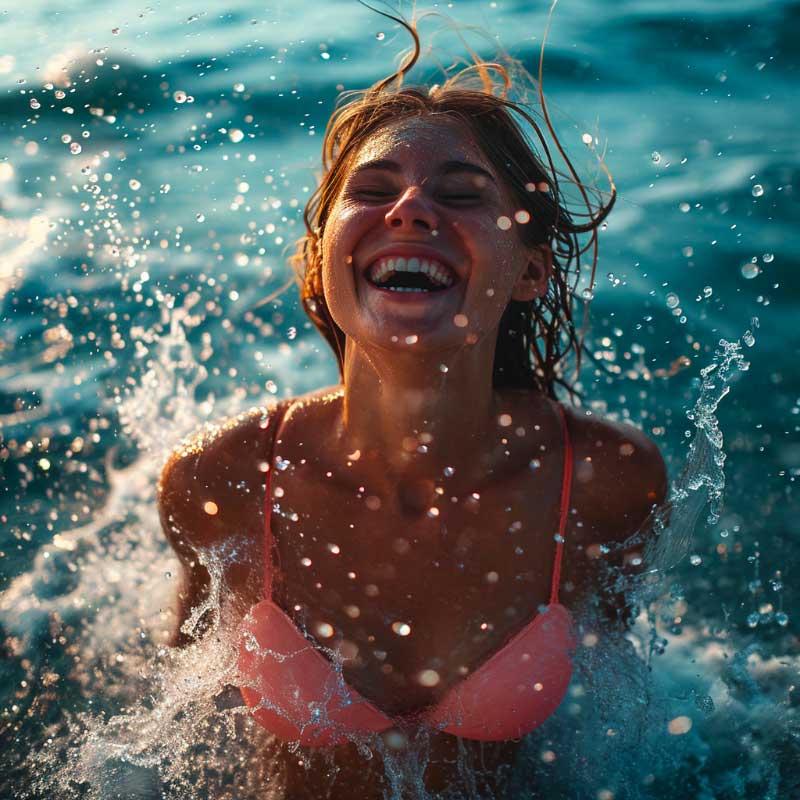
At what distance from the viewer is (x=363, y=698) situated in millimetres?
2367

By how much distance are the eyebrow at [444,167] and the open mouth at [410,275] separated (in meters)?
0.25

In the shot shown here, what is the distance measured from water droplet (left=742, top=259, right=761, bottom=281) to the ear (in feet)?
7.21

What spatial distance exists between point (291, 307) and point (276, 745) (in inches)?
94.2

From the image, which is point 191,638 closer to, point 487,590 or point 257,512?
point 257,512

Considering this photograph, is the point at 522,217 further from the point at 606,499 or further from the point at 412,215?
the point at 606,499

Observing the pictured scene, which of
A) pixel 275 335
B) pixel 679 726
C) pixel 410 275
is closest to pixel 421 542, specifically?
pixel 410 275

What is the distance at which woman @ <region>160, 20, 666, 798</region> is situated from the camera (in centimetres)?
237

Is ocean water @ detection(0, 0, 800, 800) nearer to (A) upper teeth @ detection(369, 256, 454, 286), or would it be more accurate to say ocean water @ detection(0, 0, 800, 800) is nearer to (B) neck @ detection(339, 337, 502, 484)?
(B) neck @ detection(339, 337, 502, 484)

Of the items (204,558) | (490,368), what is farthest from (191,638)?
(490,368)

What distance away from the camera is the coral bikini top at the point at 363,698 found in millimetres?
2371

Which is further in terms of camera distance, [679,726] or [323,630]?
[679,726]

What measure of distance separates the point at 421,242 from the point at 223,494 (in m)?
0.94

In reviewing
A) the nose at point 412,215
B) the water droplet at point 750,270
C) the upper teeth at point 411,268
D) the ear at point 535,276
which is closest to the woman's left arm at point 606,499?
the ear at point 535,276

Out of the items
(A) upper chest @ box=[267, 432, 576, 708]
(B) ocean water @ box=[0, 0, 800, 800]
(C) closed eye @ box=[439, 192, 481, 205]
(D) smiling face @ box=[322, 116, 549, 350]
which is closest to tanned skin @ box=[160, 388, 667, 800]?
(A) upper chest @ box=[267, 432, 576, 708]
